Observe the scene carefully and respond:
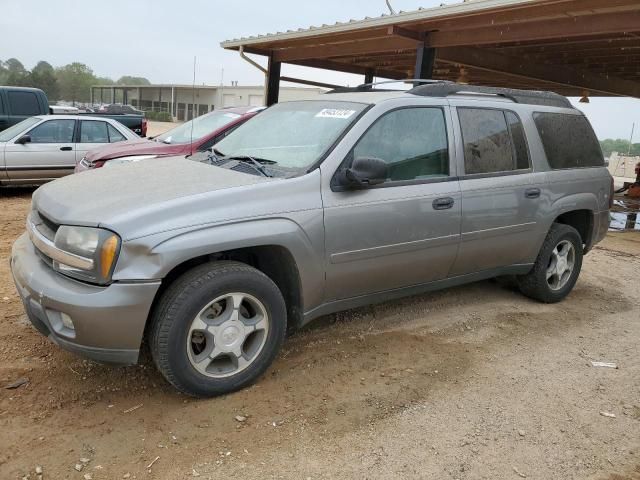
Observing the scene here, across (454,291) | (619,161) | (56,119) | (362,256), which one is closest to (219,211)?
(362,256)

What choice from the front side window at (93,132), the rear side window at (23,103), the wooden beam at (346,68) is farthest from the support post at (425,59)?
the rear side window at (23,103)

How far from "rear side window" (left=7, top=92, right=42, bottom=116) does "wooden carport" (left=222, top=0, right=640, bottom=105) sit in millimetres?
4335

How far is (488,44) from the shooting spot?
8.89m

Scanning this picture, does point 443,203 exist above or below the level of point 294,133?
below

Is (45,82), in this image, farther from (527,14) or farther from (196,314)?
(196,314)

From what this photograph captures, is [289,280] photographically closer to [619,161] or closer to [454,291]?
[454,291]

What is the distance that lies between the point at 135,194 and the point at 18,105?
33.5ft

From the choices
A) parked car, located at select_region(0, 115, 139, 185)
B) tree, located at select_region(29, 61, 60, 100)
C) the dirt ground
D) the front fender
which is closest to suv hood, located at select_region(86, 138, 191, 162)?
parked car, located at select_region(0, 115, 139, 185)

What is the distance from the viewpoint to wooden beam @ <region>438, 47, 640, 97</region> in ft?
30.8

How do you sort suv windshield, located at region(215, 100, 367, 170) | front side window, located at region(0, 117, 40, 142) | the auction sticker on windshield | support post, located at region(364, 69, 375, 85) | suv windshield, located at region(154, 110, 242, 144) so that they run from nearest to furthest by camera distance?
suv windshield, located at region(215, 100, 367, 170), the auction sticker on windshield, suv windshield, located at region(154, 110, 242, 144), front side window, located at region(0, 117, 40, 142), support post, located at region(364, 69, 375, 85)

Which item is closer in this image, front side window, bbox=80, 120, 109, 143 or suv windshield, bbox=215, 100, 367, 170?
suv windshield, bbox=215, 100, 367, 170

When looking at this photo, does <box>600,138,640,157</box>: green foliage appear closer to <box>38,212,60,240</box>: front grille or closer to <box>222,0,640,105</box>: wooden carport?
<box>222,0,640,105</box>: wooden carport

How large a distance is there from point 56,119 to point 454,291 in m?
8.04

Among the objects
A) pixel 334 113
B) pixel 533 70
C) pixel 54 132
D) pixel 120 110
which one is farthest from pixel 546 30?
pixel 120 110
